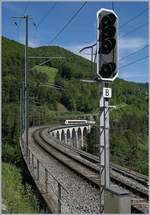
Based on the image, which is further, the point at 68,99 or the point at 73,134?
the point at 68,99

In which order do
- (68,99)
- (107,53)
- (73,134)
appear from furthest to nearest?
(68,99), (73,134), (107,53)

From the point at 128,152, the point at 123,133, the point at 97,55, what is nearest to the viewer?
the point at 97,55

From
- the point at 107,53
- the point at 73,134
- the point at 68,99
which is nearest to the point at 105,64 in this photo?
the point at 107,53

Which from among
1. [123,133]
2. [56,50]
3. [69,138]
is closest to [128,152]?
[69,138]

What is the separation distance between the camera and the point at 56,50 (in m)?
84.3

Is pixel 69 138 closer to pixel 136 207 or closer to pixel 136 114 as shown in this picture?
pixel 136 114

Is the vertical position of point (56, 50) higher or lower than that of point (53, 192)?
higher

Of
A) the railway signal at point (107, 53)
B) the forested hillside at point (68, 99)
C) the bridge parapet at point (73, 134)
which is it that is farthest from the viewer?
the bridge parapet at point (73, 134)

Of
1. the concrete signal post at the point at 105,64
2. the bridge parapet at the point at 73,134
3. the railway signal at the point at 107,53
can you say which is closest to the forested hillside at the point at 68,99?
the bridge parapet at the point at 73,134

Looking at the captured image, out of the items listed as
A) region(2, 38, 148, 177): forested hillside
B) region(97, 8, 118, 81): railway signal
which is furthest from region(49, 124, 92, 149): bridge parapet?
region(97, 8, 118, 81): railway signal

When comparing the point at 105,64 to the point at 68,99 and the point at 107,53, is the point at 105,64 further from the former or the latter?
the point at 68,99

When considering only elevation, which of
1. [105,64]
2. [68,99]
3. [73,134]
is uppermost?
[68,99]

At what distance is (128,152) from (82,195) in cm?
5311

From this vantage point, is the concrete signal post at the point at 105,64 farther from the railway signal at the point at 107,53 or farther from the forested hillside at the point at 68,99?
the forested hillside at the point at 68,99
